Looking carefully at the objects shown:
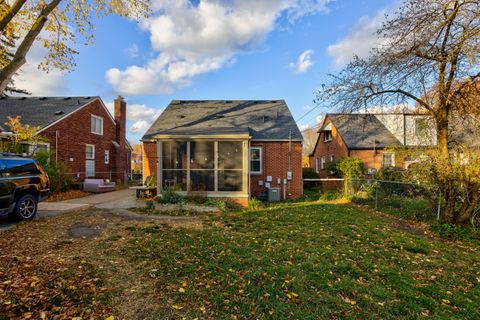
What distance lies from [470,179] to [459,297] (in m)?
4.51

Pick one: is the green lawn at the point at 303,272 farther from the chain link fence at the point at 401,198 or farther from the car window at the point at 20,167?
A: the car window at the point at 20,167

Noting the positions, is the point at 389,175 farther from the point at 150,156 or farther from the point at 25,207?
the point at 25,207

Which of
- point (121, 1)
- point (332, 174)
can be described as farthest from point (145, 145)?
point (332, 174)

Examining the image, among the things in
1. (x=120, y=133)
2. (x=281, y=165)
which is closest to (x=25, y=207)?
(x=281, y=165)

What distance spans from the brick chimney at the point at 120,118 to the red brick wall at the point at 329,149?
17172 mm

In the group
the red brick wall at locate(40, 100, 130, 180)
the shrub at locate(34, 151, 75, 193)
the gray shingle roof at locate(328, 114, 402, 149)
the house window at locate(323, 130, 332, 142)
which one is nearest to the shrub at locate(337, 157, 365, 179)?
the gray shingle roof at locate(328, 114, 402, 149)

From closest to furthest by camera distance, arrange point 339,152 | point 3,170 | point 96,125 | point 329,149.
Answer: point 3,170
point 96,125
point 339,152
point 329,149

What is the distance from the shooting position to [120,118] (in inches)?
800

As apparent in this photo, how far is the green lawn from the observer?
120 inches

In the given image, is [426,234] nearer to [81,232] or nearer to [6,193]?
[81,232]

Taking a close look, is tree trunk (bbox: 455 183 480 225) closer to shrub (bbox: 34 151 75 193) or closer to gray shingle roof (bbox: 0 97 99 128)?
shrub (bbox: 34 151 75 193)

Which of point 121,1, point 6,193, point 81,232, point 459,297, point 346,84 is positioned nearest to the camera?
point 459,297

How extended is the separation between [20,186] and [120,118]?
14.7 metres

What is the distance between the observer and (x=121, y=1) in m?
7.34
